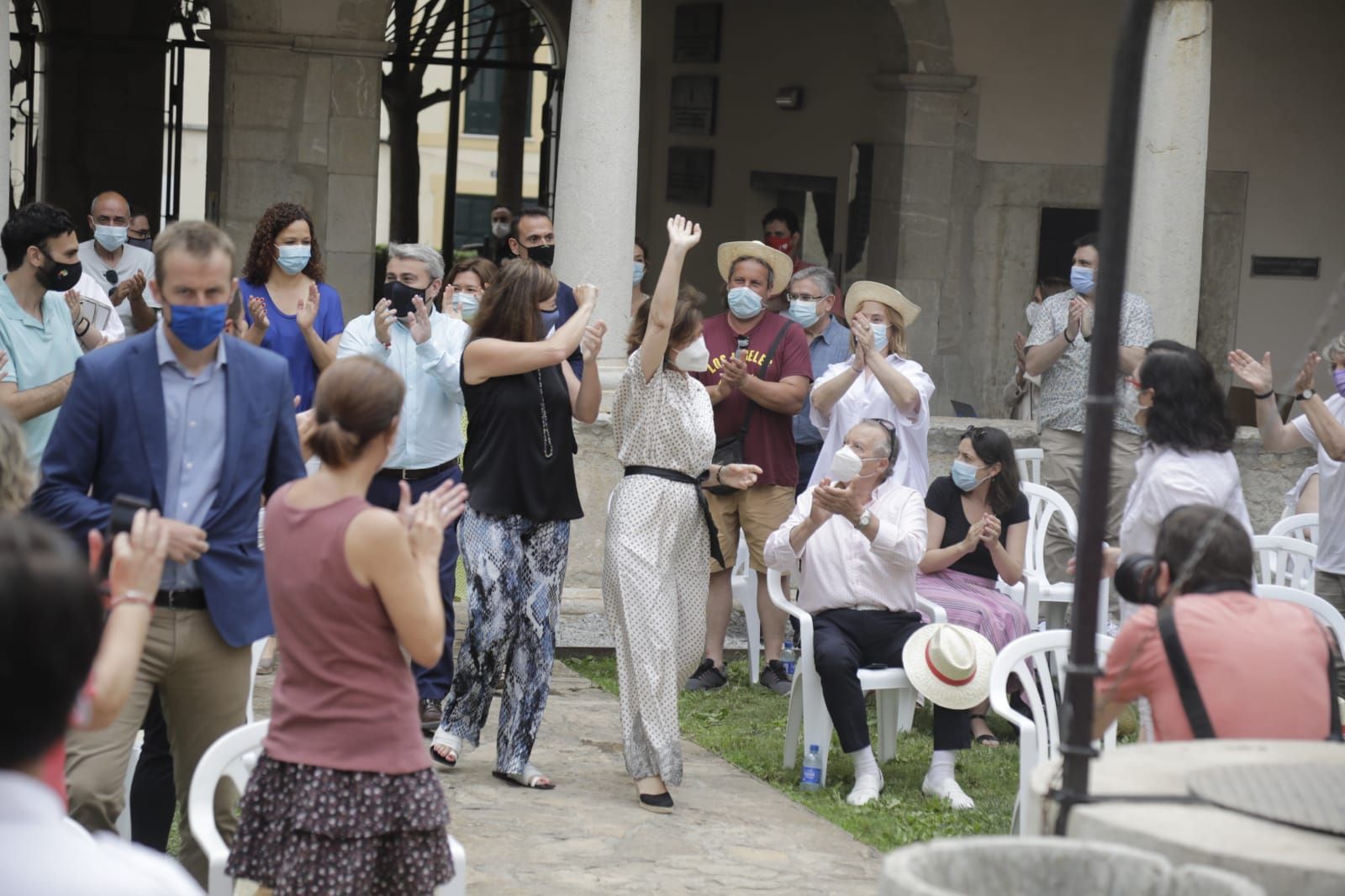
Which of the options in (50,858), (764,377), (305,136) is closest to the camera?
(50,858)

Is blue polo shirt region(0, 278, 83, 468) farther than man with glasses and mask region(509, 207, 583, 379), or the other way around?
man with glasses and mask region(509, 207, 583, 379)

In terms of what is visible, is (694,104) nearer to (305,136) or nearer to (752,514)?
(305,136)

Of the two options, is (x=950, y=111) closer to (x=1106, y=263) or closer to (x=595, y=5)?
(x=595, y=5)

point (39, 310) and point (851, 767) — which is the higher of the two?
point (39, 310)

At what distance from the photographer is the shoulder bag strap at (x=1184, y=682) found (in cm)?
370

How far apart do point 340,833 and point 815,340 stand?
5.08 m

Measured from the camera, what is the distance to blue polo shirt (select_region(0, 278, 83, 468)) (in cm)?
564

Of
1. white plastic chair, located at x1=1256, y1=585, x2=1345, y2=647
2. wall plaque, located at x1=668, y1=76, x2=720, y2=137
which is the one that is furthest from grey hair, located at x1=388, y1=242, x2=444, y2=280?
wall plaque, located at x1=668, y1=76, x2=720, y2=137

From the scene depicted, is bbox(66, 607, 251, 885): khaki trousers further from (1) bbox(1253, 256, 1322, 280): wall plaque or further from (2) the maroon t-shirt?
(1) bbox(1253, 256, 1322, 280): wall plaque

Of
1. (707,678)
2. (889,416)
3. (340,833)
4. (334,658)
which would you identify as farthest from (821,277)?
(340,833)

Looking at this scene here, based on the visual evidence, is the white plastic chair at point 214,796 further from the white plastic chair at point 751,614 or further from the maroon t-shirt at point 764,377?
the white plastic chair at point 751,614

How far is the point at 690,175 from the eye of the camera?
15.8 meters

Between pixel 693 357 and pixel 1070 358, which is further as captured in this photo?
pixel 1070 358

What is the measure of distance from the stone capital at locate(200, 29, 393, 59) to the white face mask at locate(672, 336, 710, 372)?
644 cm
